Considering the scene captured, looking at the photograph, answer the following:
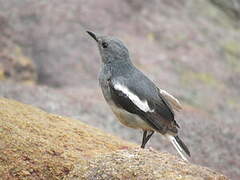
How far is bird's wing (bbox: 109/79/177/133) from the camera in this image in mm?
7234

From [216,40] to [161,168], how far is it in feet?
67.8

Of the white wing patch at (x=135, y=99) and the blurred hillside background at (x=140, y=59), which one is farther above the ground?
the white wing patch at (x=135, y=99)

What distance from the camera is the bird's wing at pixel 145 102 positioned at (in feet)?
23.7

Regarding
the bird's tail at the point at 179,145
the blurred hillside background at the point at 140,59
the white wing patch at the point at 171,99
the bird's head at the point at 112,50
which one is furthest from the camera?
the blurred hillside background at the point at 140,59

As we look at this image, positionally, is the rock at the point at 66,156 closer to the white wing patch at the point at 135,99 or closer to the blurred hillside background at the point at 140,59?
the white wing patch at the point at 135,99

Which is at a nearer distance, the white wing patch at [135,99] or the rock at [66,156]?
the rock at [66,156]

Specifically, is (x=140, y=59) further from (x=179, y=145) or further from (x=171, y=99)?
(x=179, y=145)

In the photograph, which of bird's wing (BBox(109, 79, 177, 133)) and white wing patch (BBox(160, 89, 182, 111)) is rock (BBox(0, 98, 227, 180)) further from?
white wing patch (BBox(160, 89, 182, 111))

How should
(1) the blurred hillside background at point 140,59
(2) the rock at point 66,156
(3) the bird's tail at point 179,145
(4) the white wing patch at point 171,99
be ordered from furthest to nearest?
(1) the blurred hillside background at point 140,59
(4) the white wing patch at point 171,99
(3) the bird's tail at point 179,145
(2) the rock at point 66,156

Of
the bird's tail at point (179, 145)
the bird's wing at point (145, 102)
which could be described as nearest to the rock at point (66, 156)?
the bird's wing at point (145, 102)

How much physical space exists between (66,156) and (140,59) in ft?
50.6

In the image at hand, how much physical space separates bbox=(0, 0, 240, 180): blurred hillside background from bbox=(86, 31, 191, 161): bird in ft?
18.1

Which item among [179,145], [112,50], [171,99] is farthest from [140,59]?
[179,145]

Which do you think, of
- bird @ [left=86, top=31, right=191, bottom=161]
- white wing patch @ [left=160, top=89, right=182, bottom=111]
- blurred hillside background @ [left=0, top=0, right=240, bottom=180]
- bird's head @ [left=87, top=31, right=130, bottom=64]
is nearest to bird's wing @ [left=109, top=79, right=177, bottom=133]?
bird @ [left=86, top=31, right=191, bottom=161]
